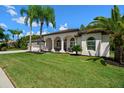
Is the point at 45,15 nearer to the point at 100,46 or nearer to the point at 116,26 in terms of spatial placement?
the point at 100,46

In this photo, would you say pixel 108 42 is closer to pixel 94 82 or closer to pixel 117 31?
pixel 117 31

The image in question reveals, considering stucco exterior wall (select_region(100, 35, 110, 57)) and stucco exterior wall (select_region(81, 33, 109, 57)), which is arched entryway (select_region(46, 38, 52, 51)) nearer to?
stucco exterior wall (select_region(81, 33, 109, 57))

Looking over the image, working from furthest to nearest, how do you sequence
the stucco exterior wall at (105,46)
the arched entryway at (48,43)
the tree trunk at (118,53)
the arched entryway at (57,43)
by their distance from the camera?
the arched entryway at (48,43)
the arched entryway at (57,43)
the stucco exterior wall at (105,46)
the tree trunk at (118,53)

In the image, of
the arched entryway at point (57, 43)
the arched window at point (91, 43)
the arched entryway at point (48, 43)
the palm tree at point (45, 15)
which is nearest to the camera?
the arched window at point (91, 43)

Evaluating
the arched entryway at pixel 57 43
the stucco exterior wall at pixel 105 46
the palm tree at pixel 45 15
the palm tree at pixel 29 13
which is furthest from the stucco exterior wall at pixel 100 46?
the arched entryway at pixel 57 43

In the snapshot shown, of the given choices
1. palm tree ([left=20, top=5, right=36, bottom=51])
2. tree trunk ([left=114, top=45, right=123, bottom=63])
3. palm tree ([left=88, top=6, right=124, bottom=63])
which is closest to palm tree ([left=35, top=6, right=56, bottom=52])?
palm tree ([left=20, top=5, right=36, bottom=51])

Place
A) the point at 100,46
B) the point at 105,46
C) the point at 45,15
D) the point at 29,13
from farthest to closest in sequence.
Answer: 1. the point at 29,13
2. the point at 45,15
3. the point at 100,46
4. the point at 105,46

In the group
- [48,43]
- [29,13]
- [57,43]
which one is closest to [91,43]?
[29,13]

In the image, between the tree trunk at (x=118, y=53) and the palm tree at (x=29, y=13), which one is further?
the palm tree at (x=29, y=13)

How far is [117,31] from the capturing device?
16516 millimetres

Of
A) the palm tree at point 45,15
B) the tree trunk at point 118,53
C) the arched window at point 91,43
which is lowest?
the tree trunk at point 118,53

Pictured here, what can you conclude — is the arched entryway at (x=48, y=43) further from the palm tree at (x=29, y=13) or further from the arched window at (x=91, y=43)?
the arched window at (x=91, y=43)

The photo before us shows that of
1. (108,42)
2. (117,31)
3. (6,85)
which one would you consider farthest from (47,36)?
(6,85)
